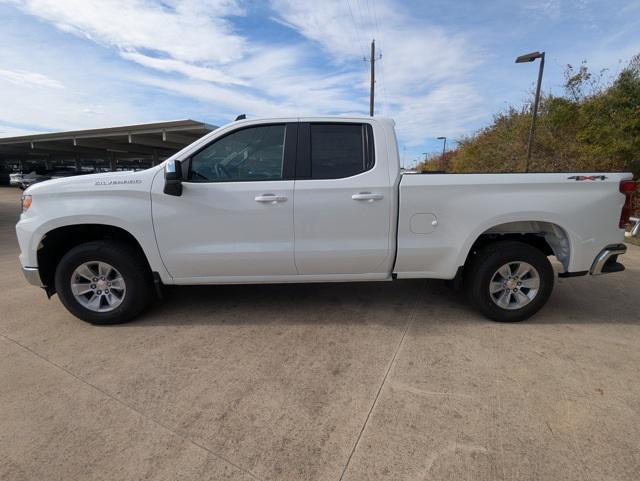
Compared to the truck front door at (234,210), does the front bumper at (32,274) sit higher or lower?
lower

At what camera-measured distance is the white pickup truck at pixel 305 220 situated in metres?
3.24

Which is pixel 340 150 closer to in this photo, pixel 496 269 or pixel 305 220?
pixel 305 220

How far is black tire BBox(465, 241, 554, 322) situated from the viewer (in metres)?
3.42

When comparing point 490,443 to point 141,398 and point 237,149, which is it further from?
point 237,149

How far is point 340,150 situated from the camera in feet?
11.1

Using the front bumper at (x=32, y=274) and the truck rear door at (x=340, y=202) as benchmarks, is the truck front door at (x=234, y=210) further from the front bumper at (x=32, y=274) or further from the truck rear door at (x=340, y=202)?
the front bumper at (x=32, y=274)

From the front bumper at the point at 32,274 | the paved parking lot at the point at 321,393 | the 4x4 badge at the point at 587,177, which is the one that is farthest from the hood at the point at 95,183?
the 4x4 badge at the point at 587,177

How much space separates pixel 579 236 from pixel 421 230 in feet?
5.00

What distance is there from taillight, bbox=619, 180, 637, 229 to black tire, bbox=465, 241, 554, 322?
0.78m

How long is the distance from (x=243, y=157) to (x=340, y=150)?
3.12ft

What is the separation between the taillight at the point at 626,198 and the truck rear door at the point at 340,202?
2.21m

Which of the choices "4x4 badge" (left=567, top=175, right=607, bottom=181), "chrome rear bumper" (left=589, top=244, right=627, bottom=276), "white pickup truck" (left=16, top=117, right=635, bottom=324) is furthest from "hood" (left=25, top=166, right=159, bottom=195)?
"chrome rear bumper" (left=589, top=244, right=627, bottom=276)

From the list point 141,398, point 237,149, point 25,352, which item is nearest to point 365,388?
point 141,398

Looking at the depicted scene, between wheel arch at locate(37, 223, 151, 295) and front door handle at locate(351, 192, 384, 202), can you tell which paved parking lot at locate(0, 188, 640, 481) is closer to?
wheel arch at locate(37, 223, 151, 295)
